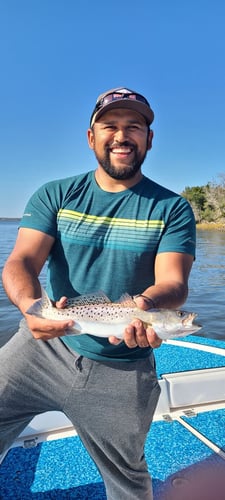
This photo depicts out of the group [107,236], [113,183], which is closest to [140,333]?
[107,236]

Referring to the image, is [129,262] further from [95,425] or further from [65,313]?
[95,425]

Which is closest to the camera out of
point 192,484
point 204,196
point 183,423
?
point 192,484

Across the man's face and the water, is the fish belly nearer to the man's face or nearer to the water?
the man's face

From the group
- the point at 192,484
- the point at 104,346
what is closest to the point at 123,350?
the point at 104,346

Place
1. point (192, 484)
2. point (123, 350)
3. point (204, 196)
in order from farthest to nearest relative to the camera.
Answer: point (204, 196) → point (123, 350) → point (192, 484)

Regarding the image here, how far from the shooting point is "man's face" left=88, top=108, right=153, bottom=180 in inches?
107

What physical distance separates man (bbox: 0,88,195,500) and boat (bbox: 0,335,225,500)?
53 centimetres

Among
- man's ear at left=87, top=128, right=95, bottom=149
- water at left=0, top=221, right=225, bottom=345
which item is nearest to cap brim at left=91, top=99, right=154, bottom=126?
man's ear at left=87, top=128, right=95, bottom=149

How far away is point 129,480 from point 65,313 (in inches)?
40.2

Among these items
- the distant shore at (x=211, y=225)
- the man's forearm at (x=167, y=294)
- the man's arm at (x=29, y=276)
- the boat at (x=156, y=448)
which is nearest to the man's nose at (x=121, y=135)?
the man's arm at (x=29, y=276)

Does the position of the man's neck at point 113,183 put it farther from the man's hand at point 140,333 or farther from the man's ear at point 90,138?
the man's hand at point 140,333

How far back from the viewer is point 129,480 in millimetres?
2383

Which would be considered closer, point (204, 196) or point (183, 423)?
point (183, 423)

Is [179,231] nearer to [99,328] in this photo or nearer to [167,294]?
[167,294]
